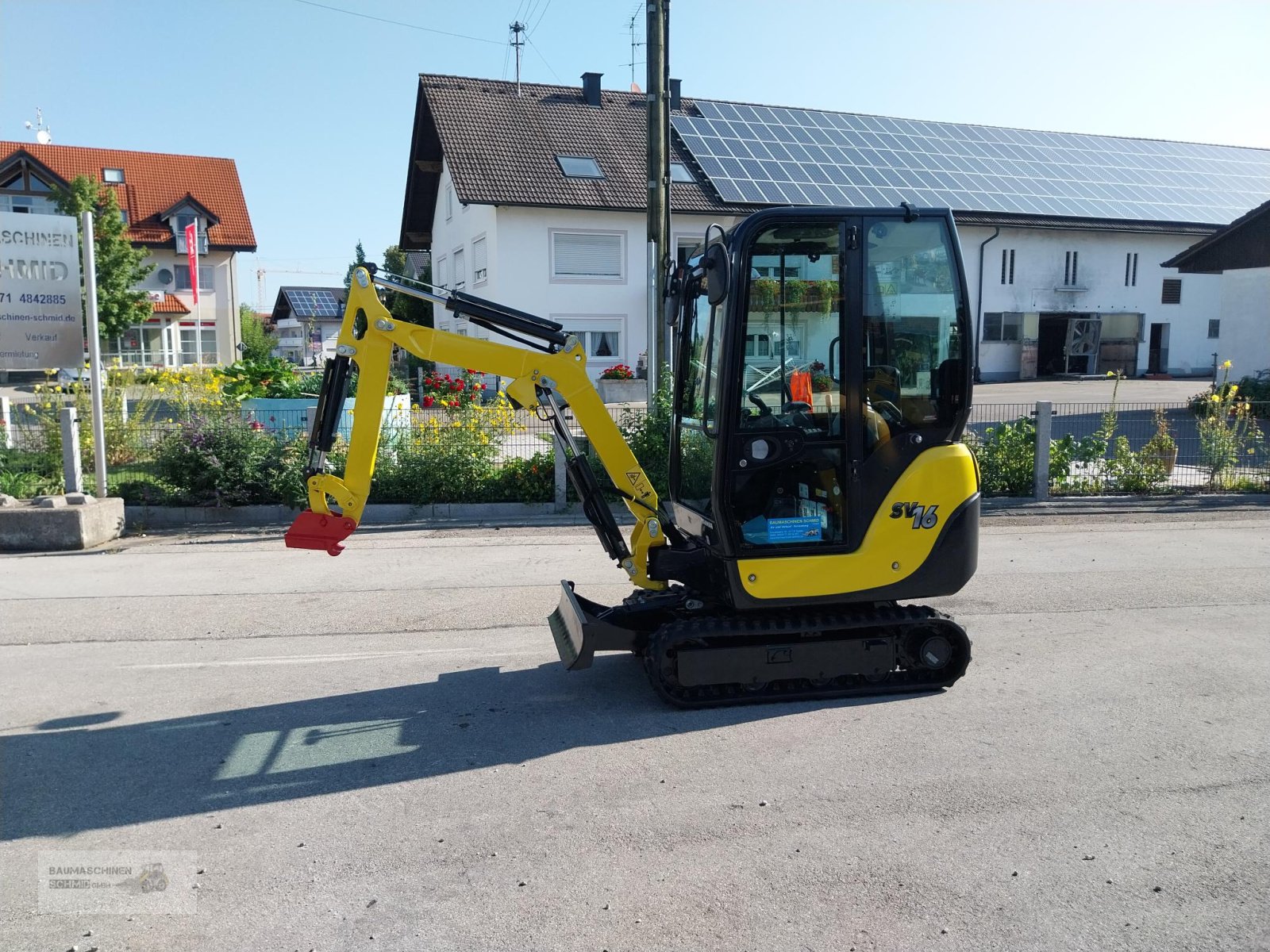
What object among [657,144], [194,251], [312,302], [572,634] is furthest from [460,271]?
[312,302]

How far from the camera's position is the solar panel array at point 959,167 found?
3033 cm

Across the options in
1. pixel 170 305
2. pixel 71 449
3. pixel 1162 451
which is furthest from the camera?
pixel 170 305

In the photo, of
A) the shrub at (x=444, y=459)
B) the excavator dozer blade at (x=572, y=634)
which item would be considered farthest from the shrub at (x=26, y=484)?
the excavator dozer blade at (x=572, y=634)

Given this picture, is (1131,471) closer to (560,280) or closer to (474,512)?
(474,512)

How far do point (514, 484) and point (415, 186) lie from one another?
2807 centimetres

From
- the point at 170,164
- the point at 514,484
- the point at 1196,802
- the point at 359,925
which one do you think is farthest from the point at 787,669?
the point at 170,164

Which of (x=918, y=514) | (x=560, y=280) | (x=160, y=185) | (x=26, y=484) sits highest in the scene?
(x=160, y=185)

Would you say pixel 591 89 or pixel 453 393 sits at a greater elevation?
pixel 591 89

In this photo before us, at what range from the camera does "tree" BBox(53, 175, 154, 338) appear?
3800 cm

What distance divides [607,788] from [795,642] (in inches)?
60.9

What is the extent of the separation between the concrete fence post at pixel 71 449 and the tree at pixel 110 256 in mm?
30910

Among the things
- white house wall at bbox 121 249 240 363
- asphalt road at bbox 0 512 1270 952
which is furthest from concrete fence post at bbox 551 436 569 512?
white house wall at bbox 121 249 240 363

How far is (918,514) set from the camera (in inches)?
221

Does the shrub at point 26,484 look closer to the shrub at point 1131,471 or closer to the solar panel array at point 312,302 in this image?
the shrub at point 1131,471
